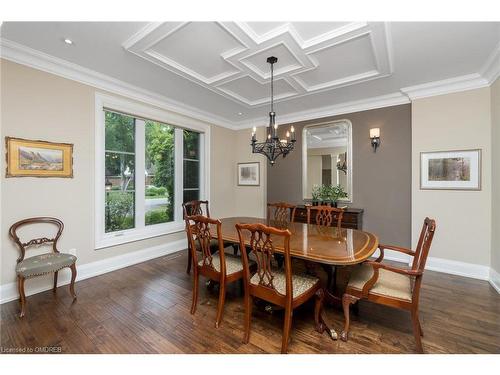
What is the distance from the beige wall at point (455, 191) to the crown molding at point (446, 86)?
0.06 metres

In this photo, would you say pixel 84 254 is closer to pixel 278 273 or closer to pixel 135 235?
pixel 135 235

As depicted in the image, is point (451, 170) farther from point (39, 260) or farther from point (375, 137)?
point (39, 260)

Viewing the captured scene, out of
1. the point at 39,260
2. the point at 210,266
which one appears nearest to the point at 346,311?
the point at 210,266

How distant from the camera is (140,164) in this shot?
3648mm

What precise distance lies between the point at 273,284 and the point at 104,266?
8.44 ft

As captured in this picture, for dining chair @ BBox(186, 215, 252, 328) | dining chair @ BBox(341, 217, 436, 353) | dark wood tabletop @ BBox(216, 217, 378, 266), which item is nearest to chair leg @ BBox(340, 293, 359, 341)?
dining chair @ BBox(341, 217, 436, 353)

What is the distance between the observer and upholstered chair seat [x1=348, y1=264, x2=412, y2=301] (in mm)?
1702

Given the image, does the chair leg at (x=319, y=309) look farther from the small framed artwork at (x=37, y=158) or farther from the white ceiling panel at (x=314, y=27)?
the small framed artwork at (x=37, y=158)

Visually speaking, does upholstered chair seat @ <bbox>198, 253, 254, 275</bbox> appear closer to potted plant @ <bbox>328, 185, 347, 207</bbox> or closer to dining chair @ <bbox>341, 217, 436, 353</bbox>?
dining chair @ <bbox>341, 217, 436, 353</bbox>

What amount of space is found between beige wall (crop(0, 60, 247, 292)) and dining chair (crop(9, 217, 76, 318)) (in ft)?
0.27

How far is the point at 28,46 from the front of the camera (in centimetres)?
230

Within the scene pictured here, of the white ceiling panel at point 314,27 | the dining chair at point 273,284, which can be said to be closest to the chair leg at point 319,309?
the dining chair at point 273,284

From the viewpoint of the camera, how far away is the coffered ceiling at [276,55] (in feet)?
6.68

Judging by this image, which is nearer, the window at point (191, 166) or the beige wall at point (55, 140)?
the beige wall at point (55, 140)
